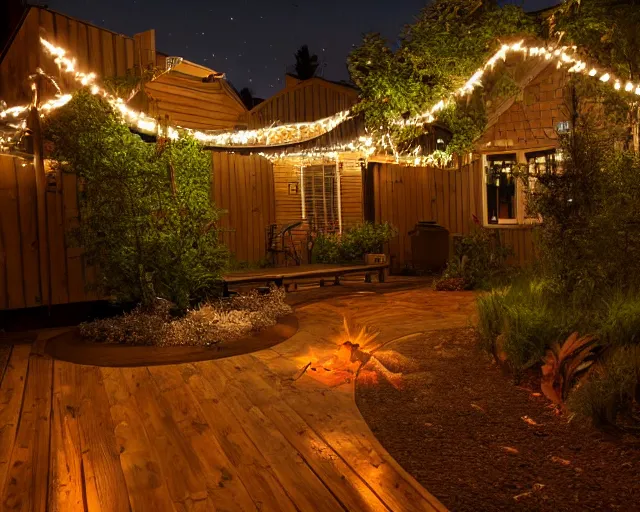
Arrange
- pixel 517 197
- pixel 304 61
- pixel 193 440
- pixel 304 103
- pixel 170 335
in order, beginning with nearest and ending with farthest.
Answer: pixel 193 440
pixel 170 335
pixel 517 197
pixel 304 103
pixel 304 61

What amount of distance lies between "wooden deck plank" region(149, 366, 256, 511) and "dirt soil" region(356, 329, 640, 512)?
0.88m

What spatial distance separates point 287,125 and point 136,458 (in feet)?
25.5

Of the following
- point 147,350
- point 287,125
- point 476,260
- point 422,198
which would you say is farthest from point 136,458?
point 422,198

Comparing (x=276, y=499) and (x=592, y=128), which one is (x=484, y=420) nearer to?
(x=276, y=499)

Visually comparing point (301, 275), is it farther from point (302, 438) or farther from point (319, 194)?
point (302, 438)

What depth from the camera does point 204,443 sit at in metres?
3.23

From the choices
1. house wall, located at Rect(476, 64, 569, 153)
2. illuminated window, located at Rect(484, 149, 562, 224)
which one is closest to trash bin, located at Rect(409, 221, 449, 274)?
illuminated window, located at Rect(484, 149, 562, 224)

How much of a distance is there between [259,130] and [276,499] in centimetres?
787

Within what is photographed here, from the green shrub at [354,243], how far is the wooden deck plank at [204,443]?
6691mm

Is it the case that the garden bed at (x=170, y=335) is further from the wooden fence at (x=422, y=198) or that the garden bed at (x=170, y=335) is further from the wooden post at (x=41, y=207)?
the wooden fence at (x=422, y=198)

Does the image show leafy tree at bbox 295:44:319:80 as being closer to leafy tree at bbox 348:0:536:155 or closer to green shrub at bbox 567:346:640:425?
leafy tree at bbox 348:0:536:155

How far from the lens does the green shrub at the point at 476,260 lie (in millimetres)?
9023

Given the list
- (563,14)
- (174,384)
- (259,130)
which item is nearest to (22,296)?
(174,384)

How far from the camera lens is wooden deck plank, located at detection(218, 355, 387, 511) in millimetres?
2578
